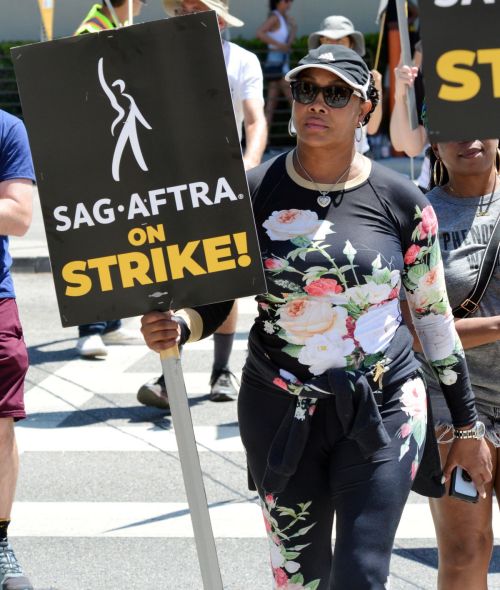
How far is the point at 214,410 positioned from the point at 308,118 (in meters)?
4.04

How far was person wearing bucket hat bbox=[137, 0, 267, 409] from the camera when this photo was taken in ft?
23.3

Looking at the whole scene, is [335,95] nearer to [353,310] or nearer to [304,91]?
[304,91]

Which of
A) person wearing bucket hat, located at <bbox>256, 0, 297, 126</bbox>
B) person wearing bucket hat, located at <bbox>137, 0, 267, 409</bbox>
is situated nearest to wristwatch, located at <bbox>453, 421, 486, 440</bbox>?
person wearing bucket hat, located at <bbox>137, 0, 267, 409</bbox>

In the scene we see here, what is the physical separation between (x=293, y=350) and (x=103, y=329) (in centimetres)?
578

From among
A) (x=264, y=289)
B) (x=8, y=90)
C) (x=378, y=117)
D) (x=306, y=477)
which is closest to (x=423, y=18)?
(x=264, y=289)

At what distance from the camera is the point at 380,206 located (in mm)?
3621

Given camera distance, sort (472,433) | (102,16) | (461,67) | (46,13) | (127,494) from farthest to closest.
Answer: (46,13)
(102,16)
(127,494)
(472,433)
(461,67)

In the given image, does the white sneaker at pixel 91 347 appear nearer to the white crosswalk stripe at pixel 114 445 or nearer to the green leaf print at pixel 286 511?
the white crosswalk stripe at pixel 114 445

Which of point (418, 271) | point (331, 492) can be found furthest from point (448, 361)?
point (331, 492)

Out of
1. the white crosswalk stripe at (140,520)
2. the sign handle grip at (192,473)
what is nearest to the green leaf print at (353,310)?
the sign handle grip at (192,473)

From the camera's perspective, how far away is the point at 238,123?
696 cm

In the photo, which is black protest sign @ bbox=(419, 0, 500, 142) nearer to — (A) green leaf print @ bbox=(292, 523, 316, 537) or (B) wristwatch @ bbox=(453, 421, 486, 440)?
(B) wristwatch @ bbox=(453, 421, 486, 440)

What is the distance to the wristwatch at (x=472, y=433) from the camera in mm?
3785

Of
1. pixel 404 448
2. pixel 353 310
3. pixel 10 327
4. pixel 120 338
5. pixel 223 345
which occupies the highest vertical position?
pixel 353 310
